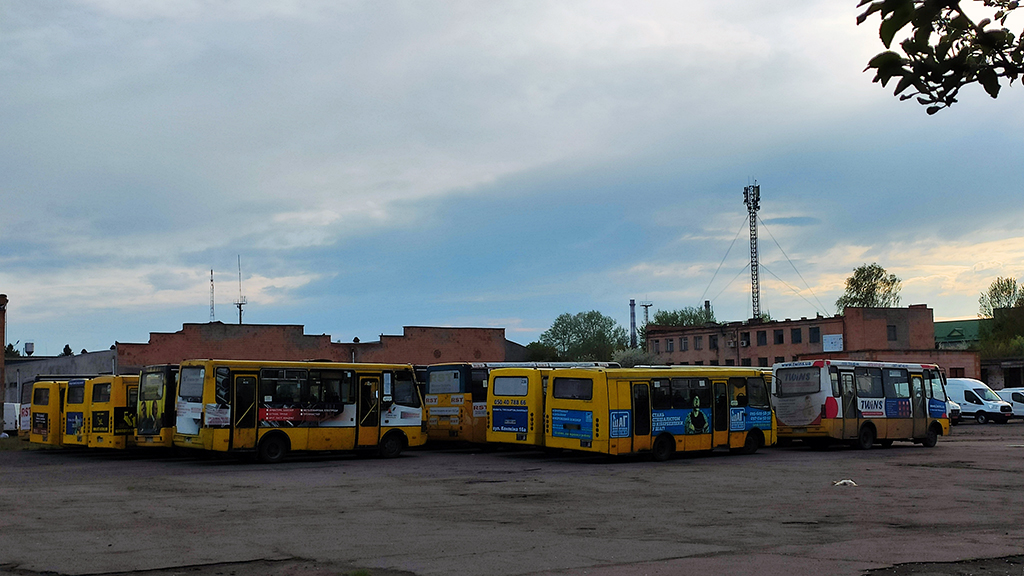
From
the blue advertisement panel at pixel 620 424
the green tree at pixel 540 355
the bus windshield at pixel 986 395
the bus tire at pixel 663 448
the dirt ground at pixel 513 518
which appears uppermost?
the green tree at pixel 540 355

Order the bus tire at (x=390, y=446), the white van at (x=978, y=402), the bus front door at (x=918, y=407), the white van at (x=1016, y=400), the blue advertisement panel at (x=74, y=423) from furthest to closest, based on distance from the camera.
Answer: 1. the white van at (x=1016, y=400)
2. the white van at (x=978, y=402)
3. the bus front door at (x=918, y=407)
4. the blue advertisement panel at (x=74, y=423)
5. the bus tire at (x=390, y=446)

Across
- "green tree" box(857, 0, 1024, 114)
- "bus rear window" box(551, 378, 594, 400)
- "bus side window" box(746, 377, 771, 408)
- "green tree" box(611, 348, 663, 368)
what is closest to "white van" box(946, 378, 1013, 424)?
"bus side window" box(746, 377, 771, 408)

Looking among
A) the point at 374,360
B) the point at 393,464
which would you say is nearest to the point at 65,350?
the point at 374,360

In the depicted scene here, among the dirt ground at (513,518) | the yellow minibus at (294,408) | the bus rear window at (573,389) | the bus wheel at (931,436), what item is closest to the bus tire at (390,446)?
the yellow minibus at (294,408)

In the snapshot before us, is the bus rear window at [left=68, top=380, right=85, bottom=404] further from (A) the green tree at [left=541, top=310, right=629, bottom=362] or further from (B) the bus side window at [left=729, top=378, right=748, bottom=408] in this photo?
(A) the green tree at [left=541, top=310, right=629, bottom=362]

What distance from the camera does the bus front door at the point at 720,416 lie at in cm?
2567

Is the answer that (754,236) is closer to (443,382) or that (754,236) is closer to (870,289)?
(870,289)

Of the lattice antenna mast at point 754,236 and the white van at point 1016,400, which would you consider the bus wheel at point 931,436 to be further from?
the lattice antenna mast at point 754,236

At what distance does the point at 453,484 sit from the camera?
17891 mm

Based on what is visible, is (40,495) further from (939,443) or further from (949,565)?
(939,443)

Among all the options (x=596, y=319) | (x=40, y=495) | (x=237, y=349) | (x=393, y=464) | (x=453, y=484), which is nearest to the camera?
(x=40, y=495)

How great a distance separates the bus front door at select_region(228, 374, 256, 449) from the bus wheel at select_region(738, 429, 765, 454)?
13.2m

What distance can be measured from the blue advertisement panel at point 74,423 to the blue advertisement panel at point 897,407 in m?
23.9

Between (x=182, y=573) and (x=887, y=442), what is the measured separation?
89.6 ft
